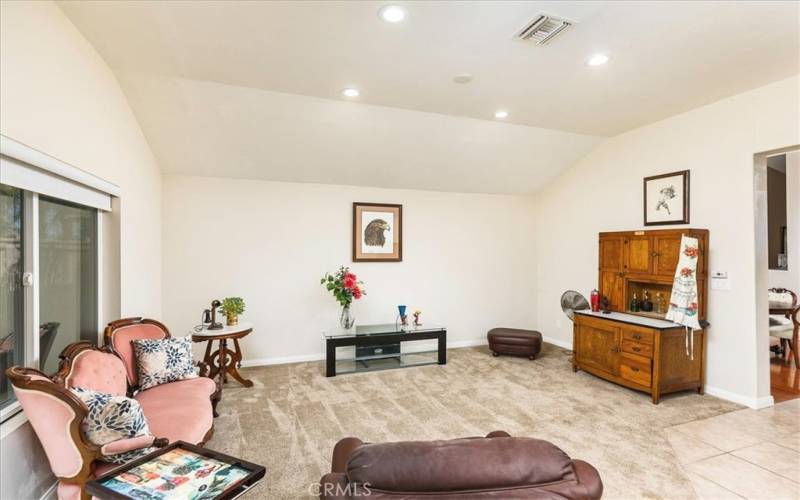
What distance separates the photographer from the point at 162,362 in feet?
9.52

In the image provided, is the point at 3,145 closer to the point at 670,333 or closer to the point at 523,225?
the point at 670,333

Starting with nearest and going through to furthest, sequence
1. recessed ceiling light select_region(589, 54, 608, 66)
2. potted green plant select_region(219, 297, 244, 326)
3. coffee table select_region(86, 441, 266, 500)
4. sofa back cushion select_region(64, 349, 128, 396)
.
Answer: coffee table select_region(86, 441, 266, 500) < sofa back cushion select_region(64, 349, 128, 396) < recessed ceiling light select_region(589, 54, 608, 66) < potted green plant select_region(219, 297, 244, 326)

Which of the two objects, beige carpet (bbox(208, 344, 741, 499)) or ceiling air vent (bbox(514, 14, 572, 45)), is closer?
ceiling air vent (bbox(514, 14, 572, 45))

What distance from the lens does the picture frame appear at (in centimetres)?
412

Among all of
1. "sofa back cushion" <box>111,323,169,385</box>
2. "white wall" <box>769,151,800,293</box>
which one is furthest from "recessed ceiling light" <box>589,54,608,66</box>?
"white wall" <box>769,151,800,293</box>

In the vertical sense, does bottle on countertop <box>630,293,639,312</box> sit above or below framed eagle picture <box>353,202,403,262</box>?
below

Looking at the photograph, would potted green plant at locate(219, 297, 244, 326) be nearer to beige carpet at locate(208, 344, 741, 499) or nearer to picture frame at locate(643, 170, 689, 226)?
beige carpet at locate(208, 344, 741, 499)

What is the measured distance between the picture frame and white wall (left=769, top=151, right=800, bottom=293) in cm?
344

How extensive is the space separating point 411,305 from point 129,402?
399cm

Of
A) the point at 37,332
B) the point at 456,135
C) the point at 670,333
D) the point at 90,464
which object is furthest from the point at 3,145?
the point at 670,333

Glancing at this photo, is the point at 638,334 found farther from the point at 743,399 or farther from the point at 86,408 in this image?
the point at 86,408

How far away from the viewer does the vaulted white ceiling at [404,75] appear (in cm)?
239

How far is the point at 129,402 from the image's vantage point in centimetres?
196

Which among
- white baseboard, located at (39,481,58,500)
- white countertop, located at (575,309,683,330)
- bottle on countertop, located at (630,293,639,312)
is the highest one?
bottle on countertop, located at (630,293,639,312)
